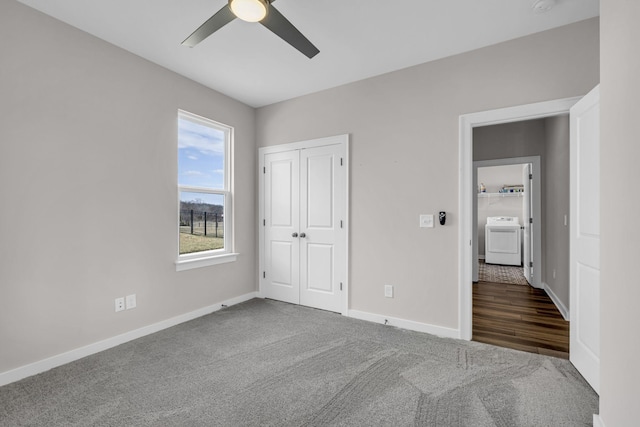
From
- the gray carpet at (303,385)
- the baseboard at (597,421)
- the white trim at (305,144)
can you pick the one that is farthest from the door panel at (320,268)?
the baseboard at (597,421)

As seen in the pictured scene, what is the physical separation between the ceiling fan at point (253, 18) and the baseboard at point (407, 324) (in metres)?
2.72

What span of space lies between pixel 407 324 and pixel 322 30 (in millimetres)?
2905

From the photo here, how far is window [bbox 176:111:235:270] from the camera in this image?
3434 mm

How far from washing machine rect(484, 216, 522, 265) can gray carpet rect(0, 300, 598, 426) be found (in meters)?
4.75

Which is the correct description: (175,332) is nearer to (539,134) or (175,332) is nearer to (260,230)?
(260,230)

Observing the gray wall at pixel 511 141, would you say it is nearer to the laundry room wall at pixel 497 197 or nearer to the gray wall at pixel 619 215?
the laundry room wall at pixel 497 197

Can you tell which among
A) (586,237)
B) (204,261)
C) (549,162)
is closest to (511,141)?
(549,162)

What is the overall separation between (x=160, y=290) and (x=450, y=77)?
11.9ft

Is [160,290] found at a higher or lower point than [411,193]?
lower

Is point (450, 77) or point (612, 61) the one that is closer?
point (612, 61)

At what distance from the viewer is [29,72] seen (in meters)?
2.24

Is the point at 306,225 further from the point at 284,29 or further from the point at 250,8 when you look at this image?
the point at 250,8

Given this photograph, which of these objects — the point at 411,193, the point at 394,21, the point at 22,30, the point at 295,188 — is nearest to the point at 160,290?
the point at 295,188

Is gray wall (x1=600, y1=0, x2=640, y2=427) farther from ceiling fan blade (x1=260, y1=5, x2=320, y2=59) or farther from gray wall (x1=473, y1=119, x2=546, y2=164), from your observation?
gray wall (x1=473, y1=119, x2=546, y2=164)
